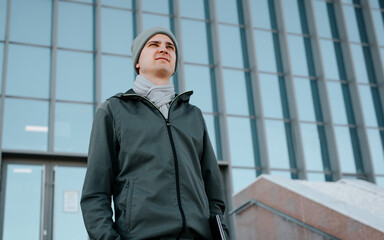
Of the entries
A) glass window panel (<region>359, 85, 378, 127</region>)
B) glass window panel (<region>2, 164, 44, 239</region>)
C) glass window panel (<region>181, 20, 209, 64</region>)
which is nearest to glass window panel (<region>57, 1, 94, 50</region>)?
glass window panel (<region>181, 20, 209, 64</region>)

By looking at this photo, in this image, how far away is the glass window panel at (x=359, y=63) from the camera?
1734cm

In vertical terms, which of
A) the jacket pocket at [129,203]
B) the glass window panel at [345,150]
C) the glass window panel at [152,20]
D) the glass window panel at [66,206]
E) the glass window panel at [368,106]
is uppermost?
the glass window panel at [152,20]

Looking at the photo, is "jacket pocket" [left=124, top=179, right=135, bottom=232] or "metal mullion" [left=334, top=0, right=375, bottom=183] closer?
"jacket pocket" [left=124, top=179, right=135, bottom=232]

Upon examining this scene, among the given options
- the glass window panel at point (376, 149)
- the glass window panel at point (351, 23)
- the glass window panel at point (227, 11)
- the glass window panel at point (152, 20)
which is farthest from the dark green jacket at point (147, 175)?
the glass window panel at point (351, 23)

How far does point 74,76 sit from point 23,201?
3.48m

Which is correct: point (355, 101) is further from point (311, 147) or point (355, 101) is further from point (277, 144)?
point (277, 144)

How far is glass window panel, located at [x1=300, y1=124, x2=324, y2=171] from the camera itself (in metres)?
15.5

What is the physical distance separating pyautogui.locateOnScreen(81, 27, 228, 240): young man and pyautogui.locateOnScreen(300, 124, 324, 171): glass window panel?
42.7ft

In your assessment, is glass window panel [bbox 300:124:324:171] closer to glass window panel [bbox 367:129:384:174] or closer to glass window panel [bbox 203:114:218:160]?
glass window panel [bbox 367:129:384:174]

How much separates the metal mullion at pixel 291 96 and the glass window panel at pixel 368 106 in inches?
100

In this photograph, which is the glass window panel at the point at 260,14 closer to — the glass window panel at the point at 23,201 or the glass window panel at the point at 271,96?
the glass window panel at the point at 271,96

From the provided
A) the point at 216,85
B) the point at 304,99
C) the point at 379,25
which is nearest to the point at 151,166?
the point at 216,85

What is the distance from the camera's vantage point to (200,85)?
15.2m

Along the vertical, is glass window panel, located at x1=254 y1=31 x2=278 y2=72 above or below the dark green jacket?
above
